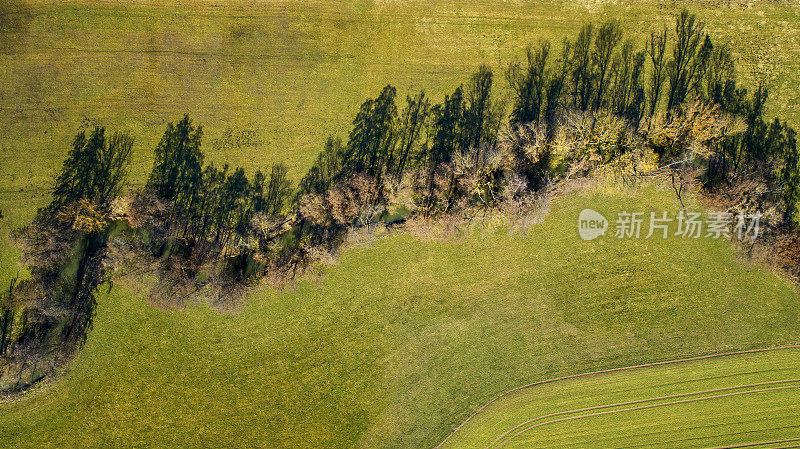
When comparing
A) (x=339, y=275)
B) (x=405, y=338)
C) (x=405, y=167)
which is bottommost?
(x=405, y=338)

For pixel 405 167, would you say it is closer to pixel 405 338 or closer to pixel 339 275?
pixel 339 275

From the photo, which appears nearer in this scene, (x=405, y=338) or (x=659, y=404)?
(x=405, y=338)

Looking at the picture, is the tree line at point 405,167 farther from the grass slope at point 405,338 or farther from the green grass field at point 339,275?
the grass slope at point 405,338

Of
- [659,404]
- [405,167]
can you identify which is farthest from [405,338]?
[659,404]

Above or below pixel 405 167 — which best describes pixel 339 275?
below

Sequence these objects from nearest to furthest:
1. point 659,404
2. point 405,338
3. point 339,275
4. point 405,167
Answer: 1. point 405,167
2. point 339,275
3. point 405,338
4. point 659,404

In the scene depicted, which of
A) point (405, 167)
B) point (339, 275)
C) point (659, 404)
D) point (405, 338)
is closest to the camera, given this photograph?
point (405, 167)

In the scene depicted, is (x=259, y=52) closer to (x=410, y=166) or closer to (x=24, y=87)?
(x=410, y=166)
